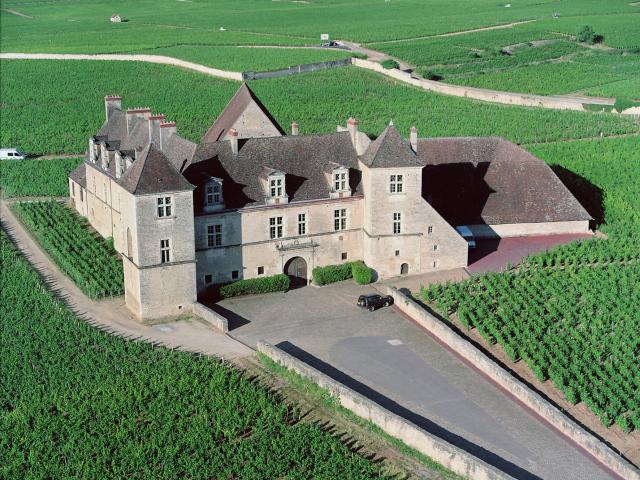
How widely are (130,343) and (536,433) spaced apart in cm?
1949

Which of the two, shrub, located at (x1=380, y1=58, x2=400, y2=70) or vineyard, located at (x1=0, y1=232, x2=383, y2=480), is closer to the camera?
vineyard, located at (x1=0, y1=232, x2=383, y2=480)

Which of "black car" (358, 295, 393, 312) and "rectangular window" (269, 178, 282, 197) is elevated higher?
"rectangular window" (269, 178, 282, 197)

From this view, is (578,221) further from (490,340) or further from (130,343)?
(130,343)

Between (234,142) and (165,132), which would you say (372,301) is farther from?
(165,132)

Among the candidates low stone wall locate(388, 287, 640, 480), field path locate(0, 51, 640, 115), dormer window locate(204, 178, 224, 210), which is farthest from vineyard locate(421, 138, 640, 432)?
field path locate(0, 51, 640, 115)

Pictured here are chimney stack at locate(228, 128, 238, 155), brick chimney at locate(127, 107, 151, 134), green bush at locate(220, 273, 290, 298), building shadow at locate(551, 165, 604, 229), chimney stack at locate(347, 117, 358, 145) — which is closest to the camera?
green bush at locate(220, 273, 290, 298)

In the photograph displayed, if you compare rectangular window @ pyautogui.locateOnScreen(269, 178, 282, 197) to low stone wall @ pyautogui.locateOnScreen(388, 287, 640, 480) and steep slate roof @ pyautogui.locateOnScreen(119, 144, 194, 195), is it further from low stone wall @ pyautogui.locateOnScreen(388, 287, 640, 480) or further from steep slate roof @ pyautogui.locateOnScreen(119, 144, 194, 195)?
low stone wall @ pyautogui.locateOnScreen(388, 287, 640, 480)

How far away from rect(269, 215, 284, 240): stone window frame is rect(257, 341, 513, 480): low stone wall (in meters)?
10.7

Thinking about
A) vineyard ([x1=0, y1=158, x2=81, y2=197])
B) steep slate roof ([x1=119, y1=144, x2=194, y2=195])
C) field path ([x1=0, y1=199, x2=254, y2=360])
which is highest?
steep slate roof ([x1=119, y1=144, x2=194, y2=195])

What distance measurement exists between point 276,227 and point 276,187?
7.10 feet

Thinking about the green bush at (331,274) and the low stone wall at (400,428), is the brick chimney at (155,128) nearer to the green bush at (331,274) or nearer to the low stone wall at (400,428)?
the green bush at (331,274)

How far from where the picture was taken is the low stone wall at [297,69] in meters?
118

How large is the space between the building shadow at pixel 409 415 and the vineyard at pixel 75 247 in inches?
511

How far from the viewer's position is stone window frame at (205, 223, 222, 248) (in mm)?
54438
